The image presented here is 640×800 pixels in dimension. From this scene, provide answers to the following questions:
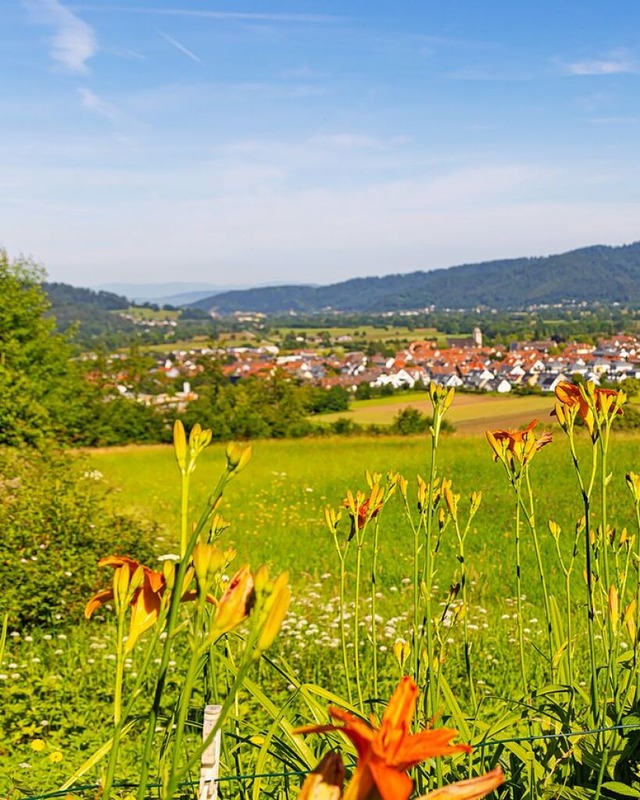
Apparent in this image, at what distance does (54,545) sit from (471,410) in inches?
865

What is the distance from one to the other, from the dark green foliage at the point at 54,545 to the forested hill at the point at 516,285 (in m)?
113

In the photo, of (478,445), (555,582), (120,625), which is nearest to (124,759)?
(120,625)

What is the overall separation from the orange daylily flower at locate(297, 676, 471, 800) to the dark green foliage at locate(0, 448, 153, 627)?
4474mm

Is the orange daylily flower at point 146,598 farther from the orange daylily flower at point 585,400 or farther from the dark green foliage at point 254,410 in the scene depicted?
the dark green foliage at point 254,410

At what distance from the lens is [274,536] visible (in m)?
8.47

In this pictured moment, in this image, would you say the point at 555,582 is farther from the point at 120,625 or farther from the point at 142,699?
the point at 120,625

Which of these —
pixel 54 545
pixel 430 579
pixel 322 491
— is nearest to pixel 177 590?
pixel 430 579

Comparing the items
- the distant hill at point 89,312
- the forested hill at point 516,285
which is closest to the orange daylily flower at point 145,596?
the distant hill at point 89,312

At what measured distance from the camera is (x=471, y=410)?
2620 centimetres

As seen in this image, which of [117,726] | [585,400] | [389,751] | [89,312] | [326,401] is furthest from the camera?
[89,312]

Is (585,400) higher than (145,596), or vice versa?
(585,400)

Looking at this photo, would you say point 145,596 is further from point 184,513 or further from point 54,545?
point 54,545

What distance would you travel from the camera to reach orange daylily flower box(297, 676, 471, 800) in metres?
0.52

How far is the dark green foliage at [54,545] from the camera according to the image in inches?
193
